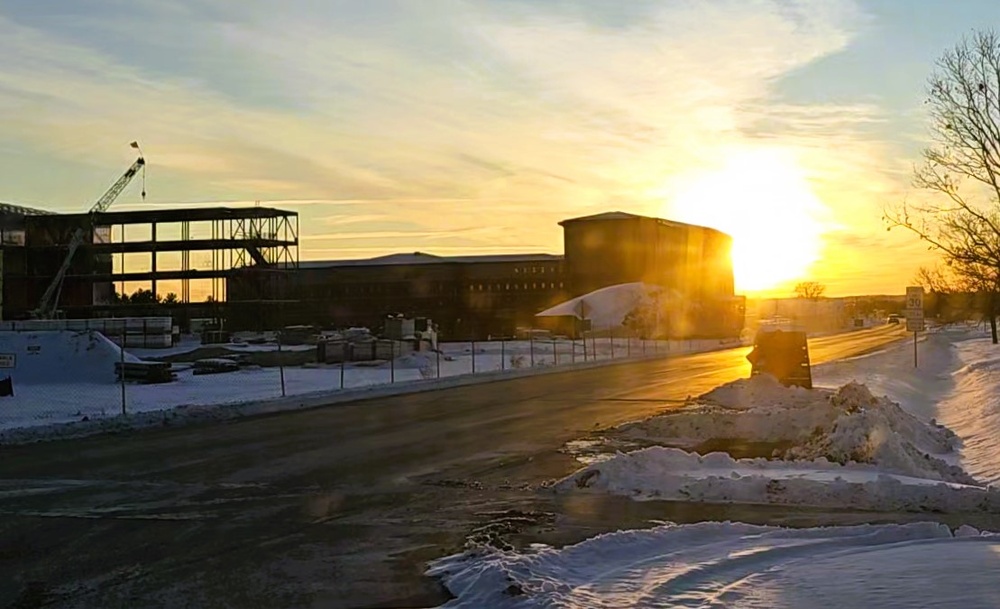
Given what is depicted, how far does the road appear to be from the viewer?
809cm

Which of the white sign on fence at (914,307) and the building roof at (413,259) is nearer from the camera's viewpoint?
the white sign on fence at (914,307)

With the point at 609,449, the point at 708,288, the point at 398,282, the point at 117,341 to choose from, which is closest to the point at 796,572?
the point at 609,449

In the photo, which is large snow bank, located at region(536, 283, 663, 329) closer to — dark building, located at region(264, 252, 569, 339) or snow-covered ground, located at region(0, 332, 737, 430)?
dark building, located at region(264, 252, 569, 339)

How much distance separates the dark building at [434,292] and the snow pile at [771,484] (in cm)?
9637

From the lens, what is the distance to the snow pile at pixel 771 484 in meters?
11.1

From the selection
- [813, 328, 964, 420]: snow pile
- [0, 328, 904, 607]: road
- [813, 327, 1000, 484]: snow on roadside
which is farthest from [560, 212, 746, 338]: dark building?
[0, 328, 904, 607]: road

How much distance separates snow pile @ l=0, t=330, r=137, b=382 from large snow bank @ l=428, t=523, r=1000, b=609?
1228 inches

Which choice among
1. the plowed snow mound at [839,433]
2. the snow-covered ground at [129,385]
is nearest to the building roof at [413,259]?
the snow-covered ground at [129,385]

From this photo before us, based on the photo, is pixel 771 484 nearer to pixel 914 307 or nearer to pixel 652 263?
pixel 914 307

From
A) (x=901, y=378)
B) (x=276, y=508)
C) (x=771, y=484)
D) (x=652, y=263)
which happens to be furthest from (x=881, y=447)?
(x=652, y=263)

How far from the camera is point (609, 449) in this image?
16.8m

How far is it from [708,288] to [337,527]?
123879 millimetres

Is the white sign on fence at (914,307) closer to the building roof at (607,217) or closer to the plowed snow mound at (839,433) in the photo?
the plowed snow mound at (839,433)

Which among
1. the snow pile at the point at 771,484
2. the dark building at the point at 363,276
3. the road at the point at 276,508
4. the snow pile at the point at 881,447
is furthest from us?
the dark building at the point at 363,276
